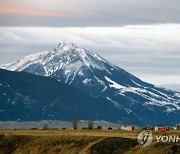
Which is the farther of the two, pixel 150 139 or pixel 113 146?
pixel 113 146

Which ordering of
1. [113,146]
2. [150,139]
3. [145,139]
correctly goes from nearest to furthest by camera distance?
[150,139] < [145,139] < [113,146]

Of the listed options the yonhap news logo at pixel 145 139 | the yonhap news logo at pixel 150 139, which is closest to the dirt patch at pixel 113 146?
the yonhap news logo at pixel 145 139

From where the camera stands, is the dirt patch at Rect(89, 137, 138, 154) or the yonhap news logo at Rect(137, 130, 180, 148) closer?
the yonhap news logo at Rect(137, 130, 180, 148)

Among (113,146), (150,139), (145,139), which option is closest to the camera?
(150,139)

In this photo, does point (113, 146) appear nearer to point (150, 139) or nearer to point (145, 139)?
point (145, 139)

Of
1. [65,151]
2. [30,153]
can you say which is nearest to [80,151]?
[65,151]

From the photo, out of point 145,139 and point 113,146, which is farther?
point 113,146

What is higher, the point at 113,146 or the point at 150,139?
the point at 150,139

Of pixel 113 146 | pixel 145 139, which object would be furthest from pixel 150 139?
pixel 113 146

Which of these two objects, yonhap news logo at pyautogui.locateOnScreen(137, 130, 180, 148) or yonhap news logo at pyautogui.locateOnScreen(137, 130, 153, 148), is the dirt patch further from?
yonhap news logo at pyautogui.locateOnScreen(137, 130, 180, 148)

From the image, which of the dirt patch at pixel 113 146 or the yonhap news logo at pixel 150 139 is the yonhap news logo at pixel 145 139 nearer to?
the yonhap news logo at pixel 150 139

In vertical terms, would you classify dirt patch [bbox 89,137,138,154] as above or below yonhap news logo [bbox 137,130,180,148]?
below

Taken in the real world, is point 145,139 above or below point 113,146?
above

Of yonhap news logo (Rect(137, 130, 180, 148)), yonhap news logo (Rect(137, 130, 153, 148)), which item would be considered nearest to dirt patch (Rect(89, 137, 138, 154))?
yonhap news logo (Rect(137, 130, 153, 148))
